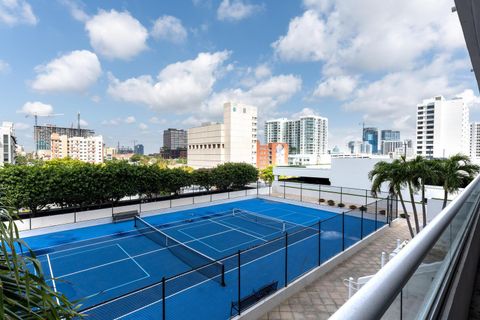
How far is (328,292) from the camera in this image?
32.6ft

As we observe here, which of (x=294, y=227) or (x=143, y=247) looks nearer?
(x=143, y=247)

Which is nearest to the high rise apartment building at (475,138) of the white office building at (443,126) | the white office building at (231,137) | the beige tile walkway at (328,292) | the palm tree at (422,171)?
the white office building at (443,126)

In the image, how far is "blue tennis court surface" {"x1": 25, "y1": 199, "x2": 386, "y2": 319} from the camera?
9.45 meters

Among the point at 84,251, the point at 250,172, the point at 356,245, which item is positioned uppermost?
the point at 250,172

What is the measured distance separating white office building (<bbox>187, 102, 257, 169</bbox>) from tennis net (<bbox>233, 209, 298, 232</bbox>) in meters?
58.7

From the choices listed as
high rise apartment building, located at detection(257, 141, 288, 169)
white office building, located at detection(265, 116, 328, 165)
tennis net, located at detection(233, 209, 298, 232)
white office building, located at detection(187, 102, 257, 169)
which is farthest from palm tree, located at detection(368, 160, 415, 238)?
white office building, located at detection(265, 116, 328, 165)

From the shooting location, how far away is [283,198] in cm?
3158

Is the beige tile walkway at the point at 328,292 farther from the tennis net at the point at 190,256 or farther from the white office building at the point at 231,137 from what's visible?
the white office building at the point at 231,137

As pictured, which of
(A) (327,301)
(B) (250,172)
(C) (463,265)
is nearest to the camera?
(C) (463,265)

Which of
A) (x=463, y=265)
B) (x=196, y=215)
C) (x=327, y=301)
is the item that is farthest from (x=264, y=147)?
(x=463, y=265)

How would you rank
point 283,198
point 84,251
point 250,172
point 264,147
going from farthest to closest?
point 264,147
point 250,172
point 283,198
point 84,251

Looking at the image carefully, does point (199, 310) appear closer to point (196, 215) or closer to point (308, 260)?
point (308, 260)

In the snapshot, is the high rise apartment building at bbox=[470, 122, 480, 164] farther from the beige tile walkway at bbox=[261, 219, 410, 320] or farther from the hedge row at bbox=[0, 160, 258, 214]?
the beige tile walkway at bbox=[261, 219, 410, 320]

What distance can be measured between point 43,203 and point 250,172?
2344 cm
